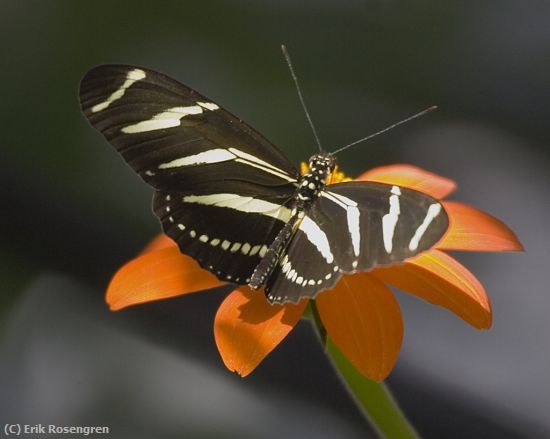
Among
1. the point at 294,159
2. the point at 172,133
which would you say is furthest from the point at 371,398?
the point at 294,159

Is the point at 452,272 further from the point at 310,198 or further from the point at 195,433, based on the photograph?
the point at 195,433

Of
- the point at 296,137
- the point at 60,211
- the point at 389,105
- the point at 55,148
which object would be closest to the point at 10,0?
the point at 55,148

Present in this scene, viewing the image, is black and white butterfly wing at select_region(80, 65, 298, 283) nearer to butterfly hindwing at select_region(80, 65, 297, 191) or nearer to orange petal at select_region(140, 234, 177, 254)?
butterfly hindwing at select_region(80, 65, 297, 191)

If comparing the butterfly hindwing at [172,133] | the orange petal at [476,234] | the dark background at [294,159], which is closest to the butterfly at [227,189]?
the butterfly hindwing at [172,133]

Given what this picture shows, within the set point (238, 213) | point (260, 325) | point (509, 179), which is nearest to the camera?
→ point (260, 325)

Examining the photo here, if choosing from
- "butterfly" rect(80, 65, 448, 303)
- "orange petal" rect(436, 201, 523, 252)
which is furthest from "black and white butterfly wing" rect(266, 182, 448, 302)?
"orange petal" rect(436, 201, 523, 252)

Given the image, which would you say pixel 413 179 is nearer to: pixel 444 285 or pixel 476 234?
pixel 476 234
